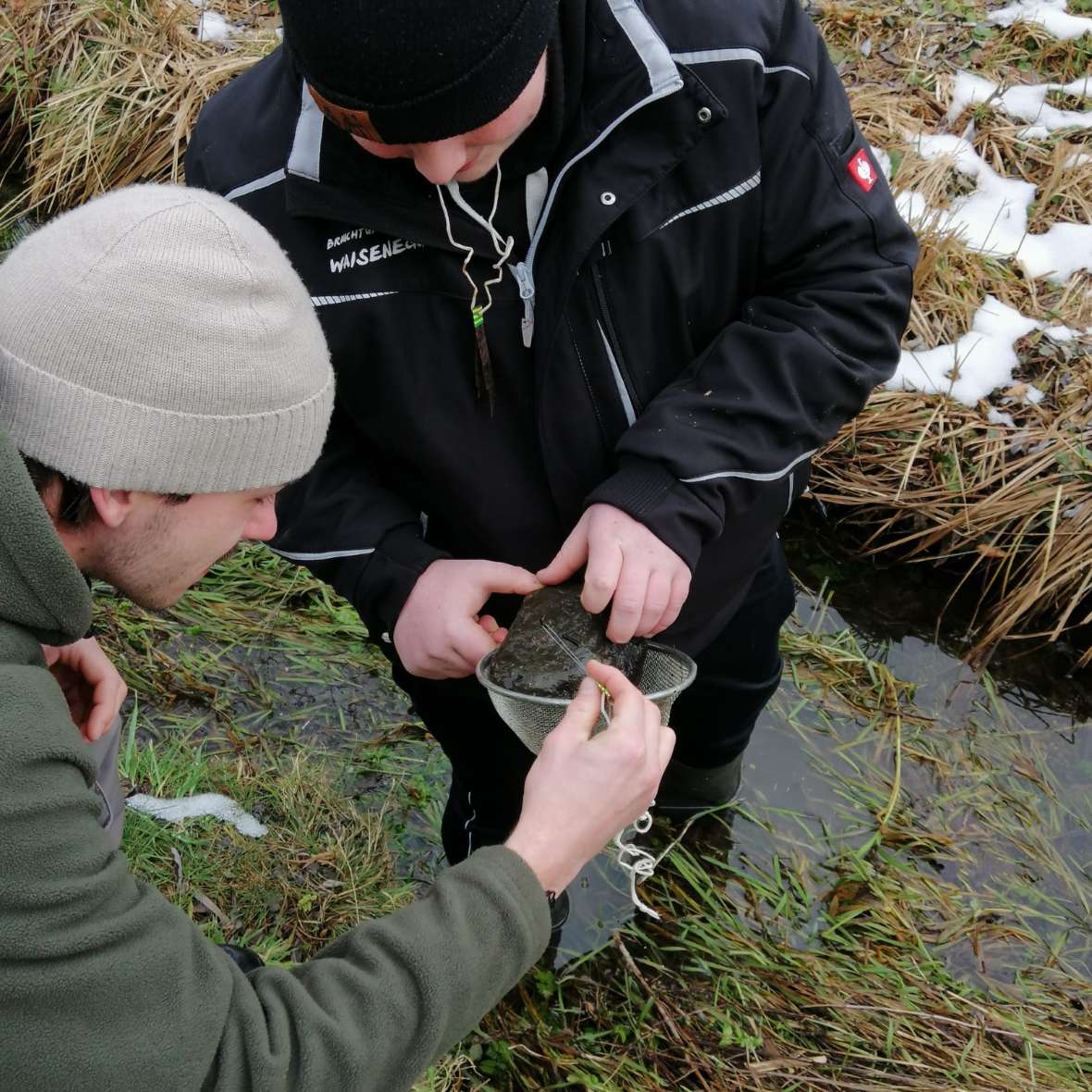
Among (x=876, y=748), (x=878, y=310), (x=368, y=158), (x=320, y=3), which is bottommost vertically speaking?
(x=876, y=748)

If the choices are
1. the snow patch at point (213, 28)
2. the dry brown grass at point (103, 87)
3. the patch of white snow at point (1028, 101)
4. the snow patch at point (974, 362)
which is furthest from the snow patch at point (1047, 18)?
the snow patch at point (213, 28)

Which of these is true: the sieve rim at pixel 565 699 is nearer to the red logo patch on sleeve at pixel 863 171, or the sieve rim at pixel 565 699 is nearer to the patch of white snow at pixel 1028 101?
the red logo patch on sleeve at pixel 863 171

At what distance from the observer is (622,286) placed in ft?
7.06

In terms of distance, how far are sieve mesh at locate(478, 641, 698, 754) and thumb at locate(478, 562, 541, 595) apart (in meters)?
Result: 0.14

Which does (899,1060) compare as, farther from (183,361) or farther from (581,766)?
(183,361)

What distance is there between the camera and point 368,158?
6.59 ft

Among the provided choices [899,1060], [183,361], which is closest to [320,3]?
[183,361]

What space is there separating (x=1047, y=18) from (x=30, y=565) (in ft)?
20.8

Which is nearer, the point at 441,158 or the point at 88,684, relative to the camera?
the point at 441,158

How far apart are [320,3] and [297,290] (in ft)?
1.39

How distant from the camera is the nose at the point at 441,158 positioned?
6.06ft

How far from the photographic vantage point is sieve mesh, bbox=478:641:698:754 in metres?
2.10

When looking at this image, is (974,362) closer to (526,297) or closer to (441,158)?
(526,297)

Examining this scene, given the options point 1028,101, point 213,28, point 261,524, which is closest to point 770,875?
point 261,524
